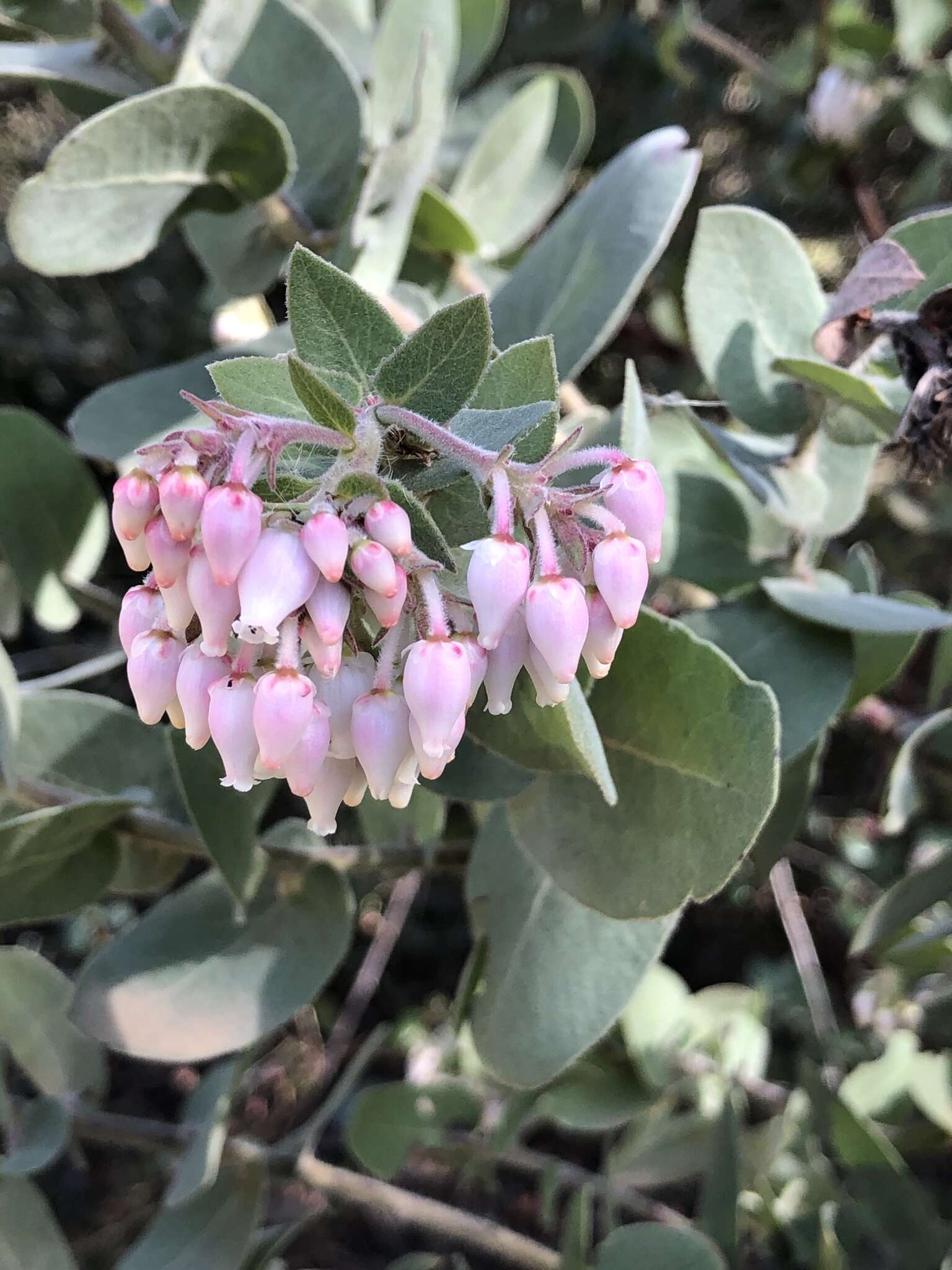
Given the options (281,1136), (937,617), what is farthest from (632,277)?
(281,1136)

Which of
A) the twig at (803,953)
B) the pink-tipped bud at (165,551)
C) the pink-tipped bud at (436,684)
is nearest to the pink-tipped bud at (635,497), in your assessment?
the pink-tipped bud at (436,684)

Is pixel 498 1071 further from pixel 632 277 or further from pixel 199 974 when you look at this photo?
pixel 632 277

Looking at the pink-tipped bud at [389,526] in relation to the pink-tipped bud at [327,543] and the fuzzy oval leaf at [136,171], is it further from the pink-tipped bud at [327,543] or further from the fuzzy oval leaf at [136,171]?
the fuzzy oval leaf at [136,171]

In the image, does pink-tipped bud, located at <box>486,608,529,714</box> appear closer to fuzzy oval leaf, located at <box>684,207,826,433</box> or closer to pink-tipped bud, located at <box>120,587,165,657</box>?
pink-tipped bud, located at <box>120,587,165,657</box>

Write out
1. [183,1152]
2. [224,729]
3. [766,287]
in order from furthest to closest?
[183,1152], [766,287], [224,729]

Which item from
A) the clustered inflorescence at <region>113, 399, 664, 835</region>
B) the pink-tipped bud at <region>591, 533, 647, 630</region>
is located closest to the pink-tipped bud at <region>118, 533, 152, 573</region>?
the clustered inflorescence at <region>113, 399, 664, 835</region>

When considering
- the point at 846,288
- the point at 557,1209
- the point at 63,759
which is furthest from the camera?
the point at 557,1209
